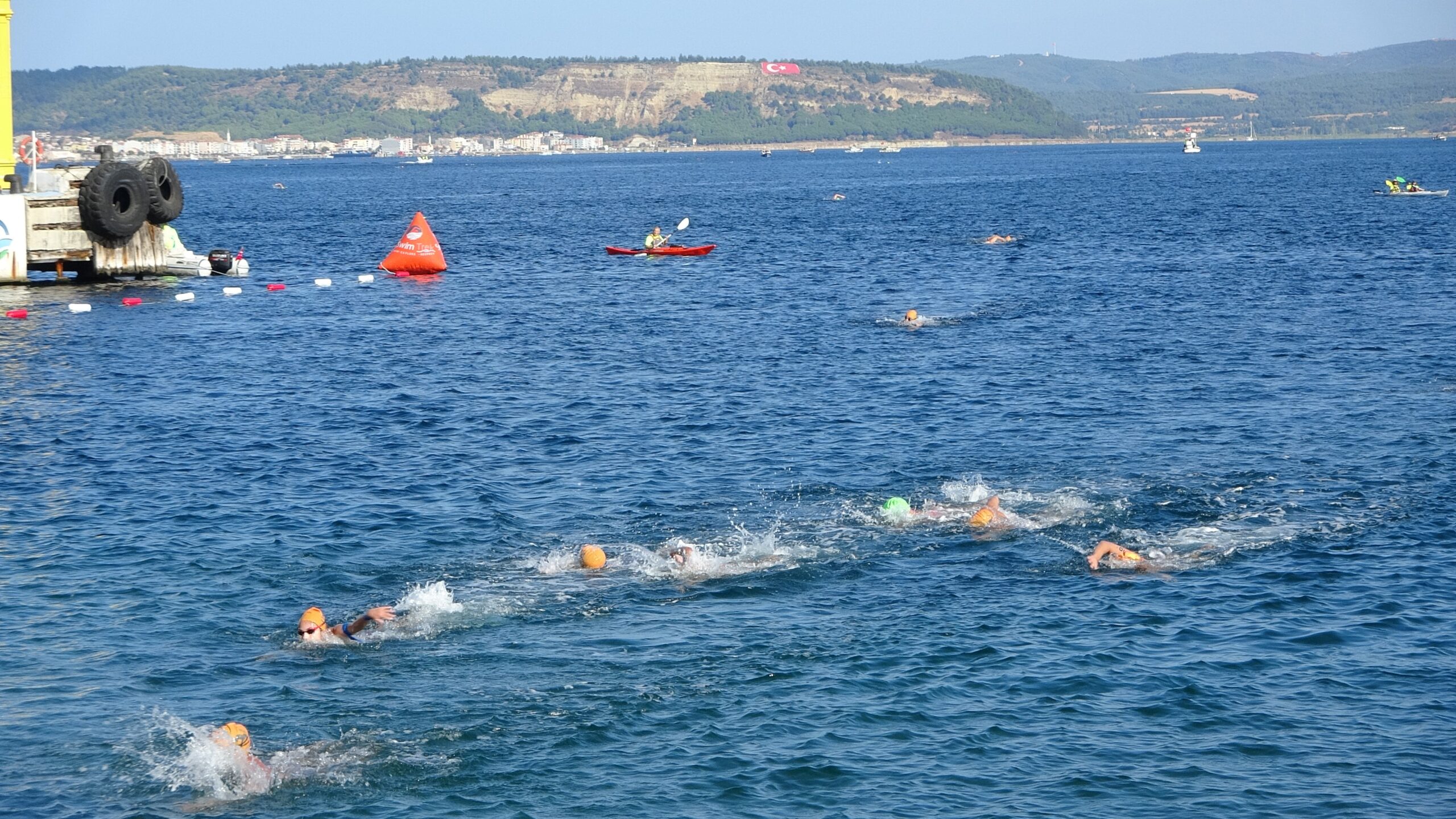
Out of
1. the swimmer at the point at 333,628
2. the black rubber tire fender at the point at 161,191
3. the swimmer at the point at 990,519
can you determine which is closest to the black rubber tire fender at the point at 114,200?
the black rubber tire fender at the point at 161,191

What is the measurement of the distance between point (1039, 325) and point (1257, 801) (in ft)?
106

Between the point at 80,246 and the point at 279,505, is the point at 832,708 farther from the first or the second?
the point at 80,246

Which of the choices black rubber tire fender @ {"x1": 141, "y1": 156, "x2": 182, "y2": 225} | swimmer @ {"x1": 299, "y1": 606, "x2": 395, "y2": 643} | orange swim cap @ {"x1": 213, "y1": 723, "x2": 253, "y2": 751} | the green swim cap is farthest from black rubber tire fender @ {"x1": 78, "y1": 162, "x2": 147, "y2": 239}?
orange swim cap @ {"x1": 213, "y1": 723, "x2": 253, "y2": 751}

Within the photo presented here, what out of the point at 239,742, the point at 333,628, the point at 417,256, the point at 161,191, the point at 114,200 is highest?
the point at 161,191

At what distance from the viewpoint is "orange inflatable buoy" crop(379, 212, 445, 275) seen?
215 feet

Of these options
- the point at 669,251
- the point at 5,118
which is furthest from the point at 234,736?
the point at 669,251

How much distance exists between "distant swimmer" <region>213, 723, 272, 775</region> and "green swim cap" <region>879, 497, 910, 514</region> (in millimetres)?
11825

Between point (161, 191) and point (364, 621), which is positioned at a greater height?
point (161, 191)

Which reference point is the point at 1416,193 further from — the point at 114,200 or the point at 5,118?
the point at 5,118

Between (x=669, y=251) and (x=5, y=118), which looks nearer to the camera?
(x=5, y=118)

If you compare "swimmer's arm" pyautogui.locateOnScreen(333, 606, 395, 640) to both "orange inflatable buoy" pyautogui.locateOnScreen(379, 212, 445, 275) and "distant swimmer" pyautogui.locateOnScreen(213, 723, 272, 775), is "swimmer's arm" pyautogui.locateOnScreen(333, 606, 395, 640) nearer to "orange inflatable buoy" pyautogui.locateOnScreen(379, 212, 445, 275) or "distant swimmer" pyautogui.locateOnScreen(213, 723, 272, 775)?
"distant swimmer" pyautogui.locateOnScreen(213, 723, 272, 775)

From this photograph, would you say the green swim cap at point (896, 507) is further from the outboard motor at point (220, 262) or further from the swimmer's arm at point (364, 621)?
the outboard motor at point (220, 262)

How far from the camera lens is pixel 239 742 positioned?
15906 millimetres

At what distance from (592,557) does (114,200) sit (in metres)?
40.8
